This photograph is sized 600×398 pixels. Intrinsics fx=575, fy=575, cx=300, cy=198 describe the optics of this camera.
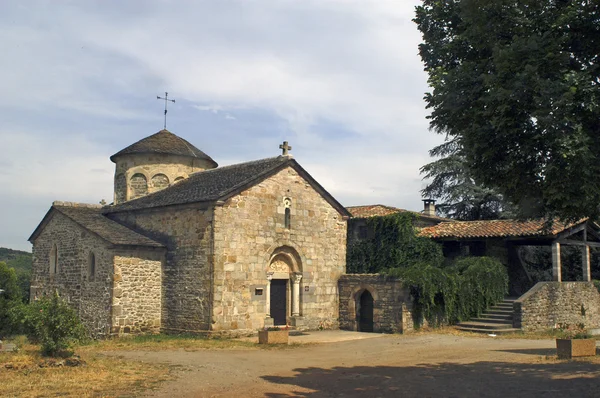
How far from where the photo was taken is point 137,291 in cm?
2062

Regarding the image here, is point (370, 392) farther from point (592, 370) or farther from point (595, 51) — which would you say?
point (595, 51)

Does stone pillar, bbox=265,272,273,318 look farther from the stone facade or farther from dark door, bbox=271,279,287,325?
the stone facade

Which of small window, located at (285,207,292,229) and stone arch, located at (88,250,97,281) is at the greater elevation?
small window, located at (285,207,292,229)

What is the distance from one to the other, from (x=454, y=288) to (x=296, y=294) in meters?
6.04

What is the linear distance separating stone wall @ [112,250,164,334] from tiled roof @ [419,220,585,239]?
39.7 feet

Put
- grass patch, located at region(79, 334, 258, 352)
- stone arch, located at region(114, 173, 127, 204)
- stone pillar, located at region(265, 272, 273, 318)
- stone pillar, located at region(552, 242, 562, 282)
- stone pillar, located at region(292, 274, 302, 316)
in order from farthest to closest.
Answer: stone arch, located at region(114, 173, 127, 204)
stone pillar, located at region(552, 242, 562, 282)
stone pillar, located at region(292, 274, 302, 316)
stone pillar, located at region(265, 272, 273, 318)
grass patch, located at region(79, 334, 258, 352)

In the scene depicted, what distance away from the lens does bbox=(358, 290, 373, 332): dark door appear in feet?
74.5

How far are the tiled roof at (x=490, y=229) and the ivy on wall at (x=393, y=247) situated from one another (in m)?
0.75

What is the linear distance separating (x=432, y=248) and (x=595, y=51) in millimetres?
16768

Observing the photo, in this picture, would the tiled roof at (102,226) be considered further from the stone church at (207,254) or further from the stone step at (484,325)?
the stone step at (484,325)

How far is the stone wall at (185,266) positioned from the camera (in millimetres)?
19844

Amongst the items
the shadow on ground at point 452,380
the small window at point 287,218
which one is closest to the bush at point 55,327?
the shadow on ground at point 452,380

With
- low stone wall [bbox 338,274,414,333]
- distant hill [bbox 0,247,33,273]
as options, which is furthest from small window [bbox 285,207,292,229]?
distant hill [bbox 0,247,33,273]

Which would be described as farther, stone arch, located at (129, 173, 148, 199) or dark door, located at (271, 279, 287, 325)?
stone arch, located at (129, 173, 148, 199)
